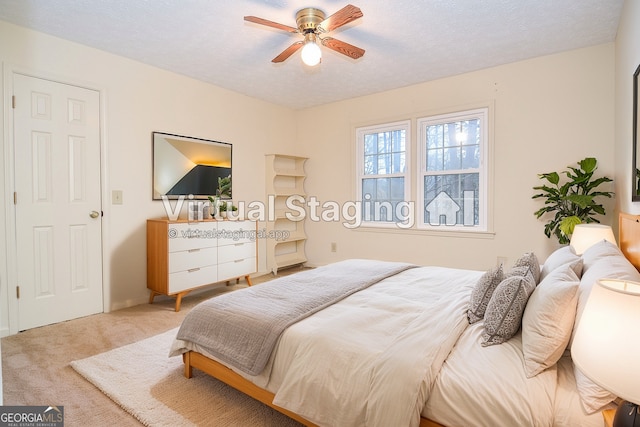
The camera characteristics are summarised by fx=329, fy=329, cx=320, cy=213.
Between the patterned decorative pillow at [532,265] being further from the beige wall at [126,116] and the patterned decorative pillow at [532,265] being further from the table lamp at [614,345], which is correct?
the beige wall at [126,116]

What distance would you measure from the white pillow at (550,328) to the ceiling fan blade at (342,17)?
194 centimetres

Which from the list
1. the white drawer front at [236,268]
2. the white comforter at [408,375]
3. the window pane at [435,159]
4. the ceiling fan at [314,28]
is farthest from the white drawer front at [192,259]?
the window pane at [435,159]

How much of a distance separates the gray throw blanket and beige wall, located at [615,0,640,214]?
1872 millimetres

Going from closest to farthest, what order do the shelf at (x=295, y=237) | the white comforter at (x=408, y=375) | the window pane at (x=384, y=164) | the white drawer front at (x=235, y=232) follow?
the white comforter at (x=408, y=375), the white drawer front at (x=235, y=232), the window pane at (x=384, y=164), the shelf at (x=295, y=237)

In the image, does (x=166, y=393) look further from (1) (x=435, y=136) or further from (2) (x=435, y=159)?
(1) (x=435, y=136)

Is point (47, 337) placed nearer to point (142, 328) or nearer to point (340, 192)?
point (142, 328)

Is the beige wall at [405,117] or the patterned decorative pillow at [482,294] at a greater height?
the beige wall at [405,117]

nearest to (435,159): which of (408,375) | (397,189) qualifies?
(397,189)

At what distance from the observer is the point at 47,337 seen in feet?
8.63

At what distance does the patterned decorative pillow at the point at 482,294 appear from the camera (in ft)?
5.23

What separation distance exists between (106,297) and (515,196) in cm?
436

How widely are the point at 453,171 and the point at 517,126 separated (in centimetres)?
80

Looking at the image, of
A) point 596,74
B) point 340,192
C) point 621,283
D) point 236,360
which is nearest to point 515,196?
point 596,74

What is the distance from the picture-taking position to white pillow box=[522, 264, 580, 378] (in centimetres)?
116
